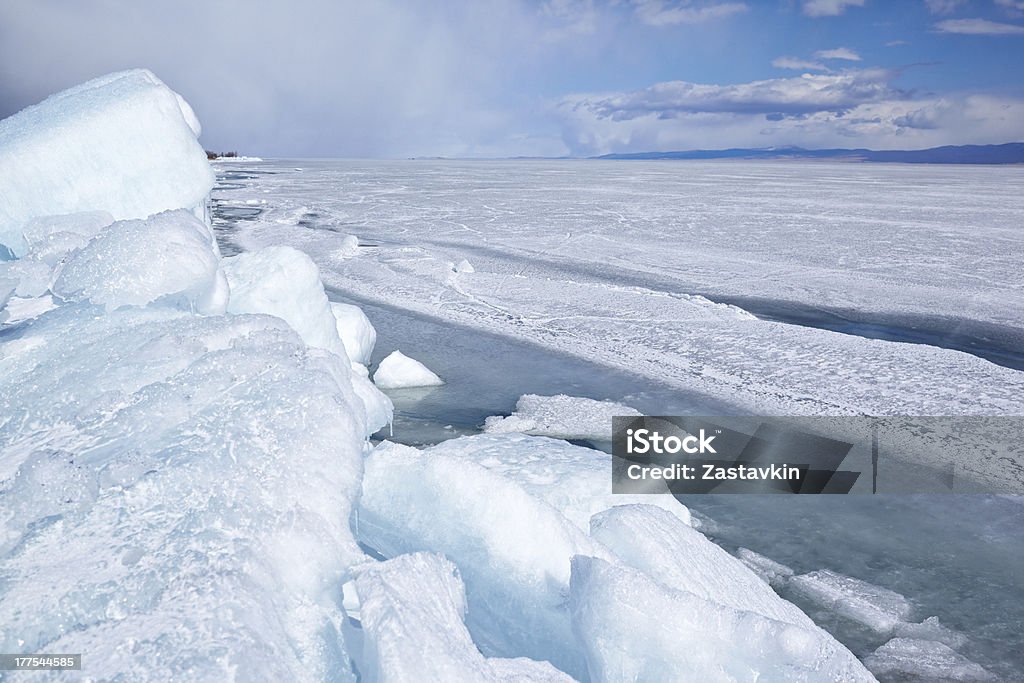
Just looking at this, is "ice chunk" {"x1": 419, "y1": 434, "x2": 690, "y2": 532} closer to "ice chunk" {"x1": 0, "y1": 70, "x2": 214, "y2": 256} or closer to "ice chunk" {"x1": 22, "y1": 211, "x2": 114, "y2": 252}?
"ice chunk" {"x1": 22, "y1": 211, "x2": 114, "y2": 252}

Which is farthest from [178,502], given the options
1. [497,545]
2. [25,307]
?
[25,307]

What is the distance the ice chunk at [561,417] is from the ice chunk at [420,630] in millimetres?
2328

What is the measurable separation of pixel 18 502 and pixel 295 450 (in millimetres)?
718

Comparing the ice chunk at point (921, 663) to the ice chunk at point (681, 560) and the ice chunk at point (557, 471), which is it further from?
the ice chunk at point (557, 471)

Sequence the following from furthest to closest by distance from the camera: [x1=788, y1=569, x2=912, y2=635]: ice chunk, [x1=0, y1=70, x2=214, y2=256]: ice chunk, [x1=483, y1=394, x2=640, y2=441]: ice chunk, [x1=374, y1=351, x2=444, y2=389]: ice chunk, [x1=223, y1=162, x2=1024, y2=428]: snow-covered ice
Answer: [x1=374, y1=351, x2=444, y2=389]: ice chunk → [x1=223, y1=162, x2=1024, y2=428]: snow-covered ice → [x1=483, y1=394, x2=640, y2=441]: ice chunk → [x1=0, y1=70, x2=214, y2=256]: ice chunk → [x1=788, y1=569, x2=912, y2=635]: ice chunk

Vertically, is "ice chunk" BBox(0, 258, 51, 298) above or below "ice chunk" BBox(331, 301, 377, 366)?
above

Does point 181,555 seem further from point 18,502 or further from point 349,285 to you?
point 349,285

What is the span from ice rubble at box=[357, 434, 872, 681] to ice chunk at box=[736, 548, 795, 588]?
0.60 m

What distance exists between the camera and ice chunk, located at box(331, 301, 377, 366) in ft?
16.9

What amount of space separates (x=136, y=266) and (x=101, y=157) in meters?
1.21

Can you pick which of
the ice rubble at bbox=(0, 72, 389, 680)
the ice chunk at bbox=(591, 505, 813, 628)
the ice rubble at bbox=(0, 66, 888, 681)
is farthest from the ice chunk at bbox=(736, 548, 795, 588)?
the ice rubble at bbox=(0, 72, 389, 680)

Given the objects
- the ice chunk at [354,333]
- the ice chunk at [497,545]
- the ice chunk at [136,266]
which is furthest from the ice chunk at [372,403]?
the ice chunk at [354,333]

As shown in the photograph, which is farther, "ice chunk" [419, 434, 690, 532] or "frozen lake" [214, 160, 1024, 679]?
"frozen lake" [214, 160, 1024, 679]

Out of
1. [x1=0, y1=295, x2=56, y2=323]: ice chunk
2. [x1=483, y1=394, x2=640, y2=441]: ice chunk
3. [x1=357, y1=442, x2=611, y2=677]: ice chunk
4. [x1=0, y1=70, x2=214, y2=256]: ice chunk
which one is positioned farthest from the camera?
[x1=483, y1=394, x2=640, y2=441]: ice chunk
